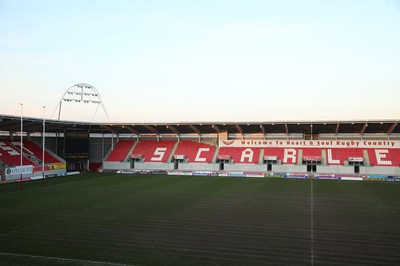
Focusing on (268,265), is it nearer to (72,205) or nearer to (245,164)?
(72,205)

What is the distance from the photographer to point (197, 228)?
57.2 feet

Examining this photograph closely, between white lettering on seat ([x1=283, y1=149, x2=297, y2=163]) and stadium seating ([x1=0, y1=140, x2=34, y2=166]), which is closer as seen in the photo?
stadium seating ([x1=0, y1=140, x2=34, y2=166])

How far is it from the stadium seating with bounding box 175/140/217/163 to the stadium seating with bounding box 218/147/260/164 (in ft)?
5.82

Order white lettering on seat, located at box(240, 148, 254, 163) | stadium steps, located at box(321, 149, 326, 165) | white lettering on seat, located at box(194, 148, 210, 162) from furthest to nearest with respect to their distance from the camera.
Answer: white lettering on seat, located at box(194, 148, 210, 162)
white lettering on seat, located at box(240, 148, 254, 163)
stadium steps, located at box(321, 149, 326, 165)

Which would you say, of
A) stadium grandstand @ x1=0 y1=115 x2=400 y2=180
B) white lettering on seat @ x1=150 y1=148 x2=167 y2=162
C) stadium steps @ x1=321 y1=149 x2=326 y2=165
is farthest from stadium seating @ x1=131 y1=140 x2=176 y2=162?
stadium steps @ x1=321 y1=149 x2=326 y2=165

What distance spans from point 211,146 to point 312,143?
15578mm

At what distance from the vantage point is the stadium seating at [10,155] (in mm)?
40344

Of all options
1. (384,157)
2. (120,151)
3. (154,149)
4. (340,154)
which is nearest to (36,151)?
(120,151)

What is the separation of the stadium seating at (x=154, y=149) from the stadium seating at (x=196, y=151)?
1.73 meters

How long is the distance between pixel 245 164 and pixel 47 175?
27.0 m

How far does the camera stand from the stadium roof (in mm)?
44000

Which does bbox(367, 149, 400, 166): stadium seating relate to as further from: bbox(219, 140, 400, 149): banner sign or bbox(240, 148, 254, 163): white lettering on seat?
bbox(240, 148, 254, 163): white lettering on seat

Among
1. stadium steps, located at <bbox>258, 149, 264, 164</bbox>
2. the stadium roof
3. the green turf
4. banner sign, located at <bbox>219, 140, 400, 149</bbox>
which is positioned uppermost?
the stadium roof

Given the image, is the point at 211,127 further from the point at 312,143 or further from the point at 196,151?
the point at 312,143
